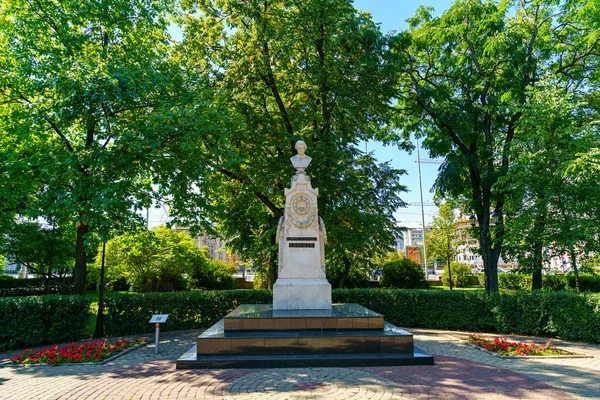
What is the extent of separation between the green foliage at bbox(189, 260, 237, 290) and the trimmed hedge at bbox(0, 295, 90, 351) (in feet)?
49.5

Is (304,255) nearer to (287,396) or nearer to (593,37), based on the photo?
(287,396)

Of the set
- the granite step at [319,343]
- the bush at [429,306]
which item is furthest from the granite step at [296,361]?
the bush at [429,306]

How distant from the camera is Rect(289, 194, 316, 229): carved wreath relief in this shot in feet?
37.7

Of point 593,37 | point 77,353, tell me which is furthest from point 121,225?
point 593,37

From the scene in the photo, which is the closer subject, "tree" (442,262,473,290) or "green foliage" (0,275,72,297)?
"green foliage" (0,275,72,297)

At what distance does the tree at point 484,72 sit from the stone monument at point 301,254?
925 cm

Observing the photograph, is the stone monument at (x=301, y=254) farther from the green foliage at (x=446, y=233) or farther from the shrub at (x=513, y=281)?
the shrub at (x=513, y=281)

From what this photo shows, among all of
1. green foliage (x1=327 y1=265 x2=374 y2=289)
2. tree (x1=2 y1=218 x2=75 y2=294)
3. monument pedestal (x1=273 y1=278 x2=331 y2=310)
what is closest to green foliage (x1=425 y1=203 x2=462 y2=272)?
green foliage (x1=327 y1=265 x2=374 y2=289)

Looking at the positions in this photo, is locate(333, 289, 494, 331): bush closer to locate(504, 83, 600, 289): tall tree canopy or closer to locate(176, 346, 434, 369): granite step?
locate(504, 83, 600, 289): tall tree canopy

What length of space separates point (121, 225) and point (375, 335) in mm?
8855

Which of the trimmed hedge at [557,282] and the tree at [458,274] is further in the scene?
the tree at [458,274]

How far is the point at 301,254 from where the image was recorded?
444 inches

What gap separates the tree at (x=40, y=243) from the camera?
61.6 feet

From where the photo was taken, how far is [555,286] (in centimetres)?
2591
